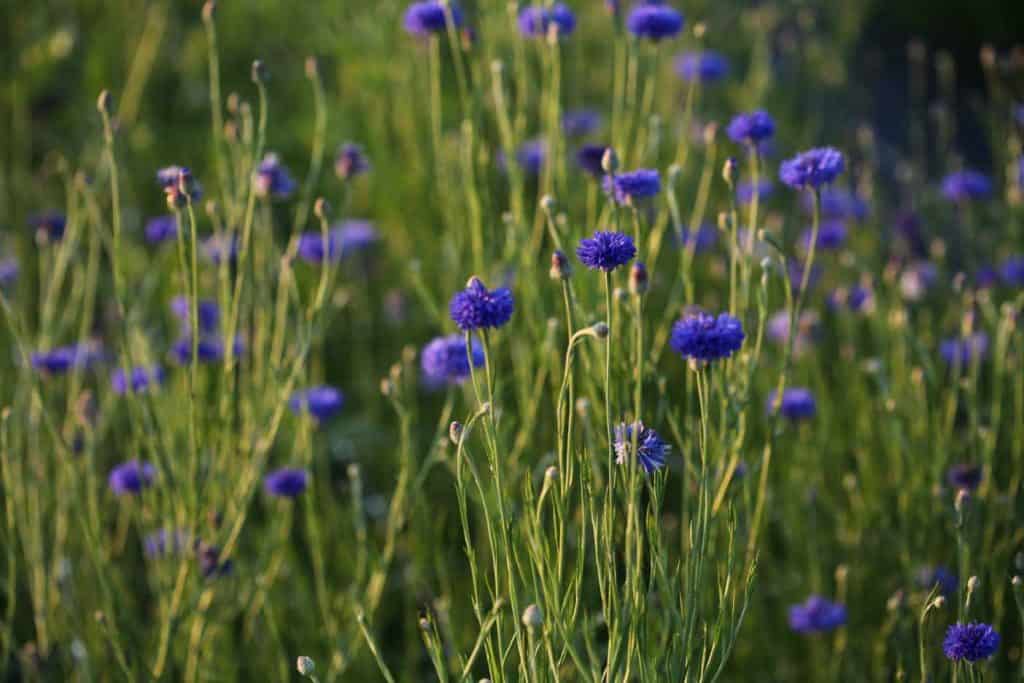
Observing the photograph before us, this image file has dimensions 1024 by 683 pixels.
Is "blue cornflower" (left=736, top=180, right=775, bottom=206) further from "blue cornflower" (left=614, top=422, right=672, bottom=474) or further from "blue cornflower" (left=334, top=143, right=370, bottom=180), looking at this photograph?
"blue cornflower" (left=614, top=422, right=672, bottom=474)

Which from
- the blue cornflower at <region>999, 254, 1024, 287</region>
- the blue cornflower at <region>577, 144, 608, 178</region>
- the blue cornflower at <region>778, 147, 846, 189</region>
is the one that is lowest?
the blue cornflower at <region>999, 254, 1024, 287</region>

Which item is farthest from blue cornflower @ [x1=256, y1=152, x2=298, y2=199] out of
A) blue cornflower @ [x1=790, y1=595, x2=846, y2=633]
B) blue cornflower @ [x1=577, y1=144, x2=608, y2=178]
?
blue cornflower @ [x1=790, y1=595, x2=846, y2=633]

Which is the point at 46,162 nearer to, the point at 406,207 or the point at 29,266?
the point at 29,266

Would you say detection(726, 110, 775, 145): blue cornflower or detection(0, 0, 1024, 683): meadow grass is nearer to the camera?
detection(0, 0, 1024, 683): meadow grass

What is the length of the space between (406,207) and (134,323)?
1175mm

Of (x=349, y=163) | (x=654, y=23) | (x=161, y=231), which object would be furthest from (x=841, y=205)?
(x=161, y=231)

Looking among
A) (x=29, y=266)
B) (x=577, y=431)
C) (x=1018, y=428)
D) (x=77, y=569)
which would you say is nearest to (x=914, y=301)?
(x=1018, y=428)

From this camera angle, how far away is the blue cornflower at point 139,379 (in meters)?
1.54

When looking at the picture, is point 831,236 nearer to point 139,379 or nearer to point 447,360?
point 447,360

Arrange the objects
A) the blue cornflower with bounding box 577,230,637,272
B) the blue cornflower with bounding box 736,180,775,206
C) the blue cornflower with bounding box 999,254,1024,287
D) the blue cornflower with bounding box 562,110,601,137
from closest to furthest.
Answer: the blue cornflower with bounding box 577,230,637,272 < the blue cornflower with bounding box 999,254,1024,287 < the blue cornflower with bounding box 736,180,775,206 < the blue cornflower with bounding box 562,110,601,137

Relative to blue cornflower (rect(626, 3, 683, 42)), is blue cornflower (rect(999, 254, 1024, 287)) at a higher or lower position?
lower

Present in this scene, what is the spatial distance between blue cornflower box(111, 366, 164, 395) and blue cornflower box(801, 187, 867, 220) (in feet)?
4.56

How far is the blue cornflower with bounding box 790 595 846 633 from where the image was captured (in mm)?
1583

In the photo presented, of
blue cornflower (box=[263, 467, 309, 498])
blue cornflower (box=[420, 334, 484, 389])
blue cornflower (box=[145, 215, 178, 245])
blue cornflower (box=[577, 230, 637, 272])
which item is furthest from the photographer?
blue cornflower (box=[145, 215, 178, 245])
